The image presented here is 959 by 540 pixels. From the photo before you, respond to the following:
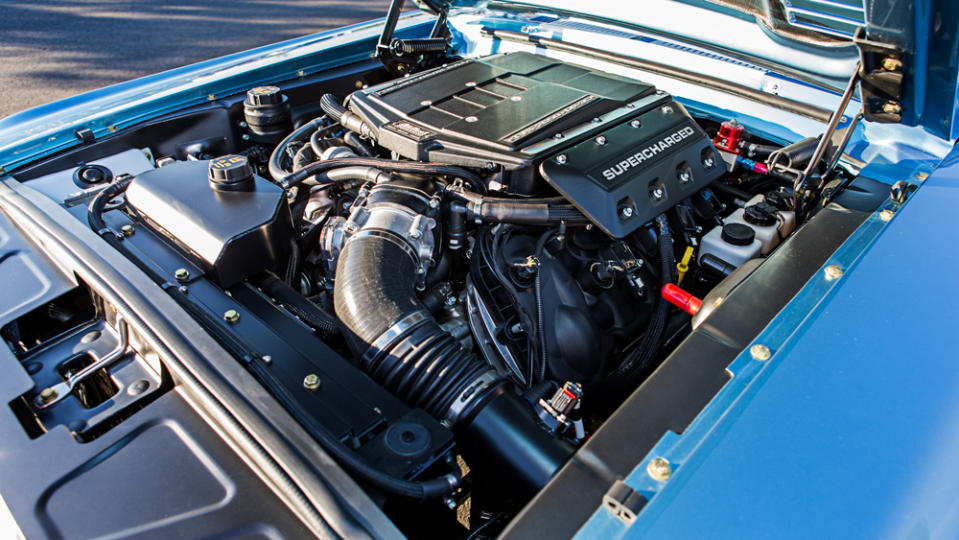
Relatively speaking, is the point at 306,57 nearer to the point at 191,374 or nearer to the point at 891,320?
the point at 191,374

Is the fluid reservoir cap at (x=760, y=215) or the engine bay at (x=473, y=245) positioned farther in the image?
the fluid reservoir cap at (x=760, y=215)

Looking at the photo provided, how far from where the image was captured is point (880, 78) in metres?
1.34

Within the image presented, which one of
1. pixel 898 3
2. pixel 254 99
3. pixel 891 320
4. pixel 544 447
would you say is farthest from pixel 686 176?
pixel 254 99

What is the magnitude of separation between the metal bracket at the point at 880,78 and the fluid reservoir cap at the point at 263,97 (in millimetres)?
1648

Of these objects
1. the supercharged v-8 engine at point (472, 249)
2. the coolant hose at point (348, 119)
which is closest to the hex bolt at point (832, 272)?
the supercharged v-8 engine at point (472, 249)

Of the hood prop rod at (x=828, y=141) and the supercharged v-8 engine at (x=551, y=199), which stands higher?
the hood prop rod at (x=828, y=141)

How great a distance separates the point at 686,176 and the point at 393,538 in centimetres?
124

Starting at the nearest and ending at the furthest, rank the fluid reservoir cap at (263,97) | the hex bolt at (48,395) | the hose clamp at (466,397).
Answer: the hex bolt at (48,395), the hose clamp at (466,397), the fluid reservoir cap at (263,97)

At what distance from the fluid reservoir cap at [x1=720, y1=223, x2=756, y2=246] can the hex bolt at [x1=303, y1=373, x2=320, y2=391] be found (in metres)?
1.04

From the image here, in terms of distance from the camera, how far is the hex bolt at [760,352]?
3.09ft

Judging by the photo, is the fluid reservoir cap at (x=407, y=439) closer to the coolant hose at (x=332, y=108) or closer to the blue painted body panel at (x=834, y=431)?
the blue painted body panel at (x=834, y=431)

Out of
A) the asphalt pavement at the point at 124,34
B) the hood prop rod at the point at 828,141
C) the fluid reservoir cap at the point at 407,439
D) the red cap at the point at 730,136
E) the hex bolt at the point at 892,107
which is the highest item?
the hex bolt at the point at 892,107

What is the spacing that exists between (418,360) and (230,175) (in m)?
0.68

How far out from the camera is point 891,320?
3.26 feet
